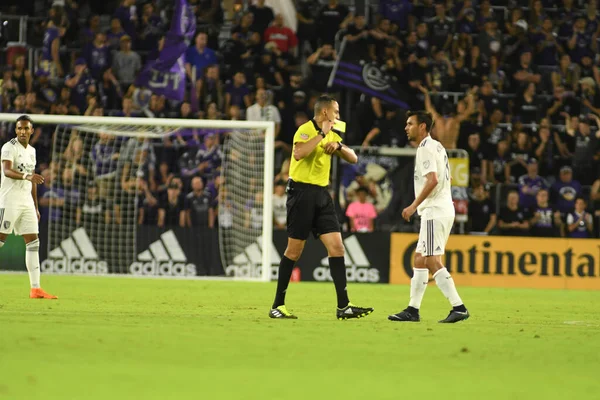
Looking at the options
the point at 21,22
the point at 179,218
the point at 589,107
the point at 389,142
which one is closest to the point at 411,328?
the point at 179,218

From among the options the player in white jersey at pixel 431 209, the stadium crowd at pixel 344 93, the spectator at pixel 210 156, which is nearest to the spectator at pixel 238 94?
the stadium crowd at pixel 344 93

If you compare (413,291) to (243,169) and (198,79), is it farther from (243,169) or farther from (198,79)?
(198,79)

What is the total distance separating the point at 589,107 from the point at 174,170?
953 cm

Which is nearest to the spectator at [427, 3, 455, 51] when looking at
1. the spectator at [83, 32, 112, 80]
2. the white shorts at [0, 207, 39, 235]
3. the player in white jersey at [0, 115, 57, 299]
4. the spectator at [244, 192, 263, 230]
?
the spectator at [244, 192, 263, 230]

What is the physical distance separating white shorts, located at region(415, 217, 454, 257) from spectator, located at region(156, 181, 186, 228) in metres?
10.3

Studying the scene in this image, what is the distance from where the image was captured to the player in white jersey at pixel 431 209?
34.1 feet

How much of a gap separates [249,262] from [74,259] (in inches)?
130

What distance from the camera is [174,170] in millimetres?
21000

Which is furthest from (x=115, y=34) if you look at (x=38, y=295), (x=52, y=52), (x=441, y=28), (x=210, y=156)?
(x=38, y=295)

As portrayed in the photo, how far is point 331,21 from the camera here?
2405 centimetres

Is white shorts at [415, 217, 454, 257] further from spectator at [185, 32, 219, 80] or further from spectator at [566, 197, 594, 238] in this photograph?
spectator at [185, 32, 219, 80]

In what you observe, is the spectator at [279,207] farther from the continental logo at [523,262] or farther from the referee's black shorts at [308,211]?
the referee's black shorts at [308,211]

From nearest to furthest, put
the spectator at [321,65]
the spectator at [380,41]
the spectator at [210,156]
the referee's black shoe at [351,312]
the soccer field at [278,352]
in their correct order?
the soccer field at [278,352]
the referee's black shoe at [351,312]
the spectator at [210,156]
the spectator at [321,65]
the spectator at [380,41]

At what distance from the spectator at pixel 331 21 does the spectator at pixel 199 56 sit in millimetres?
2678
